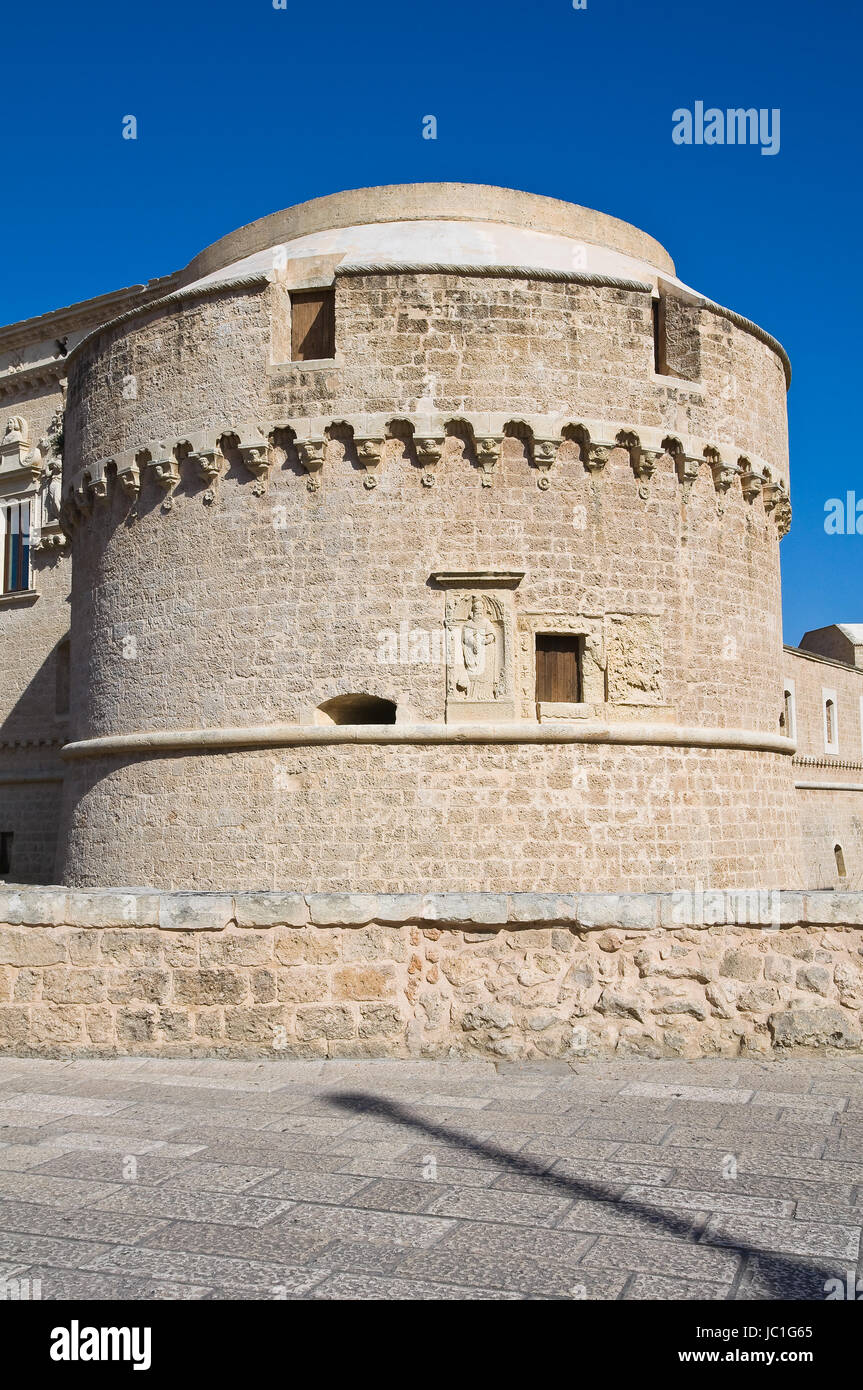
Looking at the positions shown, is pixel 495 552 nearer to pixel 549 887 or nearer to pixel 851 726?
pixel 549 887

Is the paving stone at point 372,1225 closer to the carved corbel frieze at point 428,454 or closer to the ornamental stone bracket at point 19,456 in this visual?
the carved corbel frieze at point 428,454

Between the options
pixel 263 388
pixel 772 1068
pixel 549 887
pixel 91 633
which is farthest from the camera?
pixel 91 633

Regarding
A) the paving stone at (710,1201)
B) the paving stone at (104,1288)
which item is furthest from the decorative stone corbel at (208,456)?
the paving stone at (104,1288)

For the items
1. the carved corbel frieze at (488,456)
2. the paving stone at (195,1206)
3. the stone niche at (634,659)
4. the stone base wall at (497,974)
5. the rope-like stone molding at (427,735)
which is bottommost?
the paving stone at (195,1206)

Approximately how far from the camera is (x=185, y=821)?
35.3 feet

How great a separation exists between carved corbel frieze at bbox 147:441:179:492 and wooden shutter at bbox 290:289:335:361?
1490 millimetres

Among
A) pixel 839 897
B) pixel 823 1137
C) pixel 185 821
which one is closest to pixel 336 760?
pixel 185 821

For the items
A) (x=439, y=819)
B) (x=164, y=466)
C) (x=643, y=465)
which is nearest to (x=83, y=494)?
(x=164, y=466)

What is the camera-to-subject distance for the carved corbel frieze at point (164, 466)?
11148mm

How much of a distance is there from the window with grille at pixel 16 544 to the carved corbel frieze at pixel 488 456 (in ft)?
42.3

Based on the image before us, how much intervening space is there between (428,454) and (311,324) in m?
1.89

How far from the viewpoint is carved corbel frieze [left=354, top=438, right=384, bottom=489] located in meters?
10.4

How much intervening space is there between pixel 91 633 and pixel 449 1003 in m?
7.67

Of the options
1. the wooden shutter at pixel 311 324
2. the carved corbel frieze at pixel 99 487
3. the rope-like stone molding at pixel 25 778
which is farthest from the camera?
the rope-like stone molding at pixel 25 778
